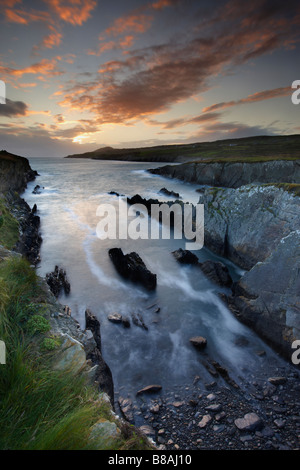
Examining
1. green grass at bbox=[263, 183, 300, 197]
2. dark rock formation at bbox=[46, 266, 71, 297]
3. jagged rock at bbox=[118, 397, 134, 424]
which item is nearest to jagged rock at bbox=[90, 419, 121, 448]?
jagged rock at bbox=[118, 397, 134, 424]

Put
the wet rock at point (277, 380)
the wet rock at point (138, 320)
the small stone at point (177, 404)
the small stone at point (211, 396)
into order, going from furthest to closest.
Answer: the wet rock at point (138, 320), the wet rock at point (277, 380), the small stone at point (211, 396), the small stone at point (177, 404)

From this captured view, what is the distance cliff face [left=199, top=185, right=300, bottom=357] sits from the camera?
357 inches

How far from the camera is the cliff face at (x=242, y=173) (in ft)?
162

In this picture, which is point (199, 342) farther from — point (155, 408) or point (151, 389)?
point (155, 408)

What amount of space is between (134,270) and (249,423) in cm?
988

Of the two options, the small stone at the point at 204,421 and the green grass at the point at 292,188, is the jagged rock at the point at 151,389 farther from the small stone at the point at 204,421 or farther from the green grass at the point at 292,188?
the green grass at the point at 292,188

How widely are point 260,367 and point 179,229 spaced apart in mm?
16309

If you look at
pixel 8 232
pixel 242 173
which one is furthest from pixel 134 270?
pixel 242 173

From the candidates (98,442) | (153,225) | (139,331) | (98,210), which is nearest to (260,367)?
(139,331)

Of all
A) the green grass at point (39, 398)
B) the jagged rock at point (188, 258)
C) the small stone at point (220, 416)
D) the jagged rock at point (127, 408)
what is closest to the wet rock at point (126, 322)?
the jagged rock at point (127, 408)

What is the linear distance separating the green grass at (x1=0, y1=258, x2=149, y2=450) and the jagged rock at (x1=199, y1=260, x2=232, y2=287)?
11058mm

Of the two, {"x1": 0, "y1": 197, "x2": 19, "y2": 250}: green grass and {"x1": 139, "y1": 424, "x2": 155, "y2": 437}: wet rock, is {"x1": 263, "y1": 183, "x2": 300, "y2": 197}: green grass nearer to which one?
{"x1": 139, "y1": 424, "x2": 155, "y2": 437}: wet rock

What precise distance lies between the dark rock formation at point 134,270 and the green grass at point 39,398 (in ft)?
29.7

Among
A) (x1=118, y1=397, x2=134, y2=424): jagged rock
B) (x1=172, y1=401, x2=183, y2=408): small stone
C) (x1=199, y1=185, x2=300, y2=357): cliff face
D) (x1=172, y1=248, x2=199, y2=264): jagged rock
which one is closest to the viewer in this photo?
(x1=118, y1=397, x2=134, y2=424): jagged rock
